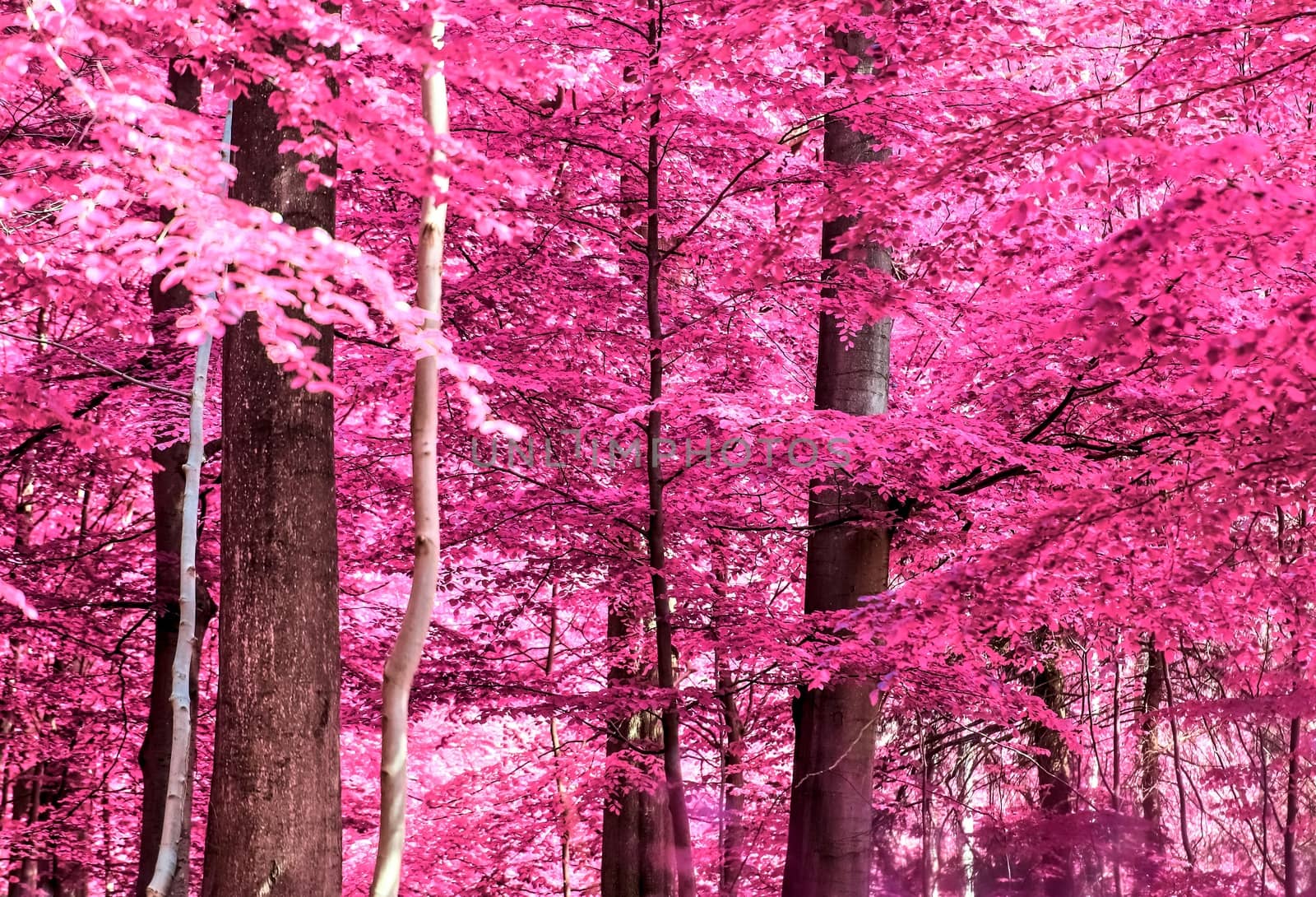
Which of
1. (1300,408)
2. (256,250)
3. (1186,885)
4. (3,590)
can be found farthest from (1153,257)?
(1186,885)

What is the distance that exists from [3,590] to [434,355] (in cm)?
141

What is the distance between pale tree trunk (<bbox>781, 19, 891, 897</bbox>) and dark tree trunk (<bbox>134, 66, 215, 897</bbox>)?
4.00 metres

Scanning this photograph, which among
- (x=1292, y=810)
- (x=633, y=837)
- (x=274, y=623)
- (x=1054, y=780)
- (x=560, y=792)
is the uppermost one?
(x=274, y=623)

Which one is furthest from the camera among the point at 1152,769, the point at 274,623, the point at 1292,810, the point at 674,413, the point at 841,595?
the point at 1152,769

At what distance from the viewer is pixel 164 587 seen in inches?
314

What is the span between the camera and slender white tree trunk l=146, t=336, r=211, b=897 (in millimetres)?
5188

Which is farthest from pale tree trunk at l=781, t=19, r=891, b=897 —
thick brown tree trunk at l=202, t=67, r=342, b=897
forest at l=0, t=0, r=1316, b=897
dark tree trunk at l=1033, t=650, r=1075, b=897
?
dark tree trunk at l=1033, t=650, r=1075, b=897

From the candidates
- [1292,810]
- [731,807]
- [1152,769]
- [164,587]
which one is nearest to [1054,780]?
[1152,769]

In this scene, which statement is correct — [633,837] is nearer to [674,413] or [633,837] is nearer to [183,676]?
[674,413]

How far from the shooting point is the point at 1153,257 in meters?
4.12

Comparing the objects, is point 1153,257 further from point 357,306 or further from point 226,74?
point 226,74

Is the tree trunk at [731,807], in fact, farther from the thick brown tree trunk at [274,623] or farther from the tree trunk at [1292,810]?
the thick brown tree trunk at [274,623]

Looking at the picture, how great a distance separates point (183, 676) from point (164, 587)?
9.11 ft

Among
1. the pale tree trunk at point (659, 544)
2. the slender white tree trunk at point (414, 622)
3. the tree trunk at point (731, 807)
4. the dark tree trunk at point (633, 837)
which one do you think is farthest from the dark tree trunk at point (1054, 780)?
the slender white tree trunk at point (414, 622)
